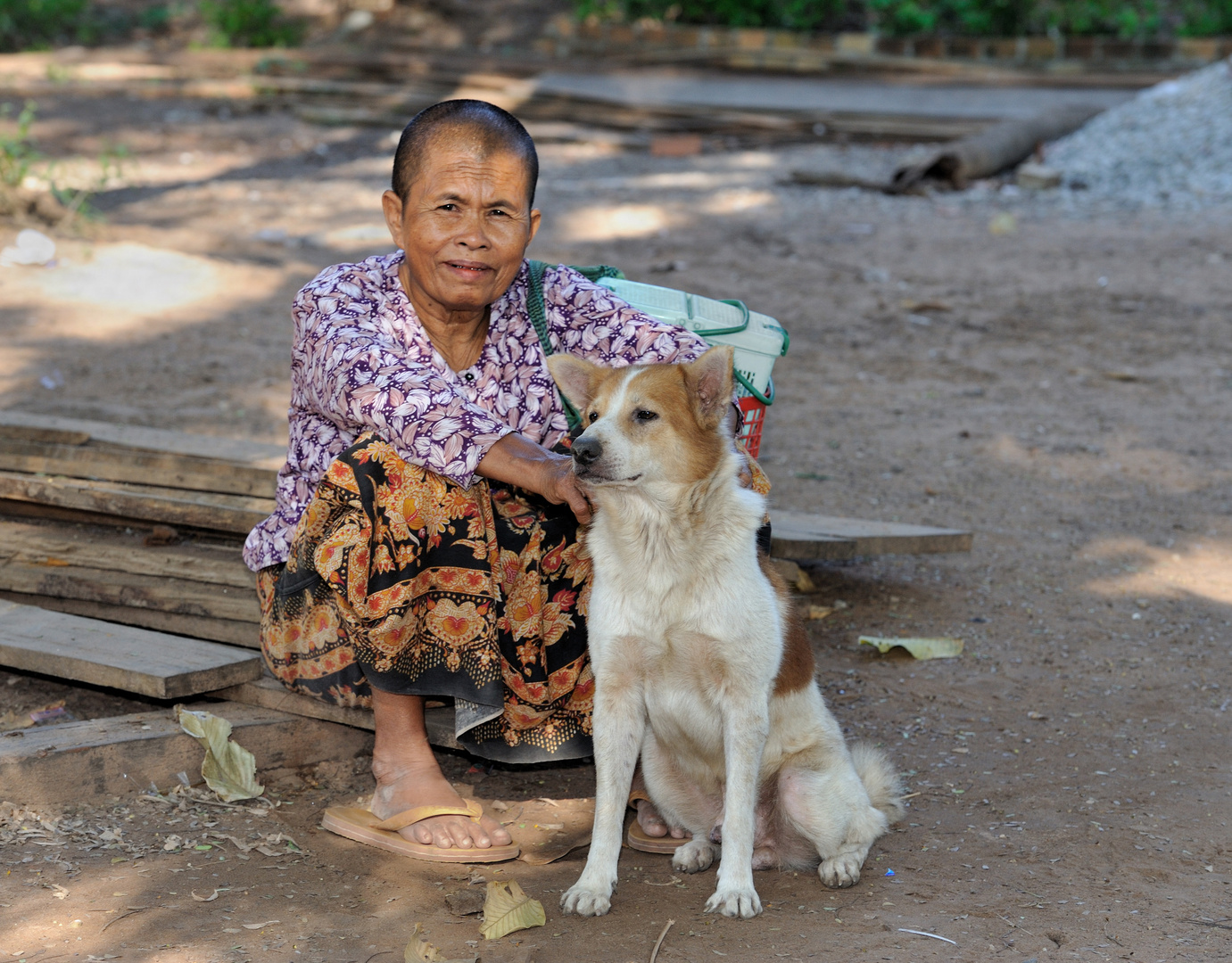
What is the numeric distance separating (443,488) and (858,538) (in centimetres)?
180

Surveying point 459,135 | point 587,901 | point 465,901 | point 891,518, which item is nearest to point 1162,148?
point 891,518

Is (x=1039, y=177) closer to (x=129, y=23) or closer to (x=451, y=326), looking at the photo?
(x=451, y=326)

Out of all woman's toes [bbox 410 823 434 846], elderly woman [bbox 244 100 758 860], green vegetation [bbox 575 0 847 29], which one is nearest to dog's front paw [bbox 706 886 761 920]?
elderly woman [bbox 244 100 758 860]

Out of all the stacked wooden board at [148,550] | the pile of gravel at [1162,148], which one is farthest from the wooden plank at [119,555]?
the pile of gravel at [1162,148]

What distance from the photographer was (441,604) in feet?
9.83

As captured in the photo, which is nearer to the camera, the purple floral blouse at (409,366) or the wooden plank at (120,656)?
the purple floral blouse at (409,366)

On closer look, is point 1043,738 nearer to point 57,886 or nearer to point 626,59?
point 57,886

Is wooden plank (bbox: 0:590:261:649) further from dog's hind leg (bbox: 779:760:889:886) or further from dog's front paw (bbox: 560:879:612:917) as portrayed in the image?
dog's hind leg (bbox: 779:760:889:886)

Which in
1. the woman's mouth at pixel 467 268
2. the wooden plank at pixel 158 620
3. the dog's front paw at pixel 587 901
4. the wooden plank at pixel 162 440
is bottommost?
the dog's front paw at pixel 587 901

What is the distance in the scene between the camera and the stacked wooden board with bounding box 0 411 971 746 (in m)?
3.42

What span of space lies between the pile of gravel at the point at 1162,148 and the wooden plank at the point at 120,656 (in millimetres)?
9371

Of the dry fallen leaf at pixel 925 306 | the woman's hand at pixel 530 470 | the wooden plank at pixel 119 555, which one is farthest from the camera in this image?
the dry fallen leaf at pixel 925 306

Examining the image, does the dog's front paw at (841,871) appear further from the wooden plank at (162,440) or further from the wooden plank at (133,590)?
the wooden plank at (162,440)

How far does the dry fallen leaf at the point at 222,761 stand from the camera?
3.26 m
